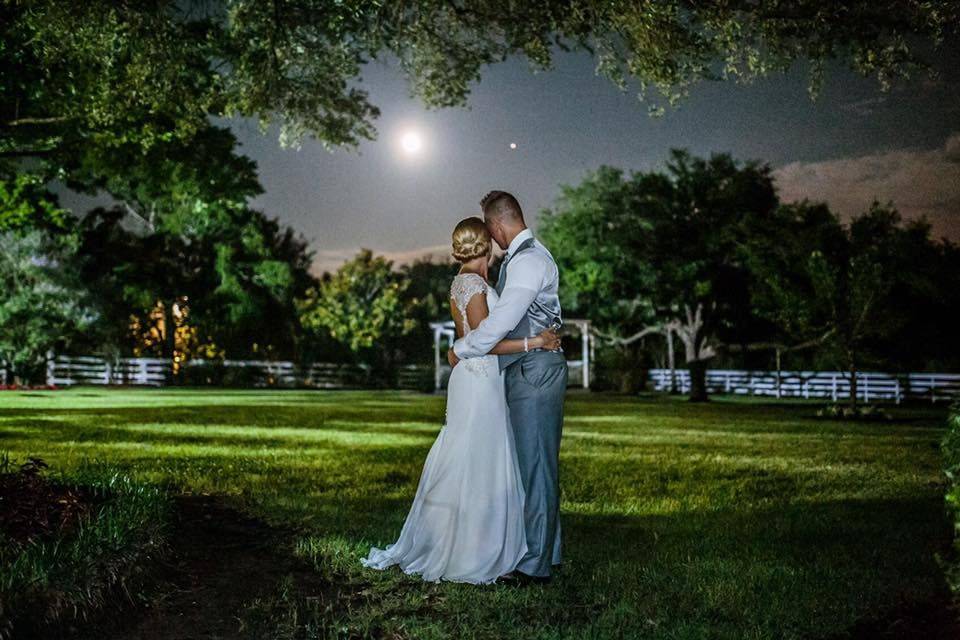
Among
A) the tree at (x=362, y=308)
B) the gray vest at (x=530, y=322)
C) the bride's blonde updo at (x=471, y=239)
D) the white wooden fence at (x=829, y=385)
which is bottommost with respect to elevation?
the white wooden fence at (x=829, y=385)

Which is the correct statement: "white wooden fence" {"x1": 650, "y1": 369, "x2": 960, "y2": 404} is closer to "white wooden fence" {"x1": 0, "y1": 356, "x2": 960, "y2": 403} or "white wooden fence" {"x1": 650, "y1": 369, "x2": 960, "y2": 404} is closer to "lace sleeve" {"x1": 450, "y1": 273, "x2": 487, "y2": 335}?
"white wooden fence" {"x1": 0, "y1": 356, "x2": 960, "y2": 403}

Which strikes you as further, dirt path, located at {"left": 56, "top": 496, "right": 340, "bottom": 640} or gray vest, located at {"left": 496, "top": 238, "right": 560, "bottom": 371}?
gray vest, located at {"left": 496, "top": 238, "right": 560, "bottom": 371}

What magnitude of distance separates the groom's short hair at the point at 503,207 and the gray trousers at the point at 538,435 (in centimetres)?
90

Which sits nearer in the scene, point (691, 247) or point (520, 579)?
point (520, 579)

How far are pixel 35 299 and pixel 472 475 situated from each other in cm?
3620

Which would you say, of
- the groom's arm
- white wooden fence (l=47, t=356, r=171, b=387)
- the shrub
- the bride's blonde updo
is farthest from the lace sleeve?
white wooden fence (l=47, t=356, r=171, b=387)

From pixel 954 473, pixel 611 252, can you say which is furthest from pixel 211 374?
pixel 954 473

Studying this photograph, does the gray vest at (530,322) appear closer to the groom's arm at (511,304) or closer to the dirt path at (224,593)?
the groom's arm at (511,304)

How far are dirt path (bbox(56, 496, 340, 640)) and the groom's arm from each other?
1.77 metres

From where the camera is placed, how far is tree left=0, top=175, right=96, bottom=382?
3650cm

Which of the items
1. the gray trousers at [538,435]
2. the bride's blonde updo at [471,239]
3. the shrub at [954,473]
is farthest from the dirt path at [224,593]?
the bride's blonde updo at [471,239]

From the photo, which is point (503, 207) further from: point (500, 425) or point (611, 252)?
point (611, 252)

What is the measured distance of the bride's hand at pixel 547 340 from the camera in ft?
19.0

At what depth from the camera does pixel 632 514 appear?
28.4 ft
